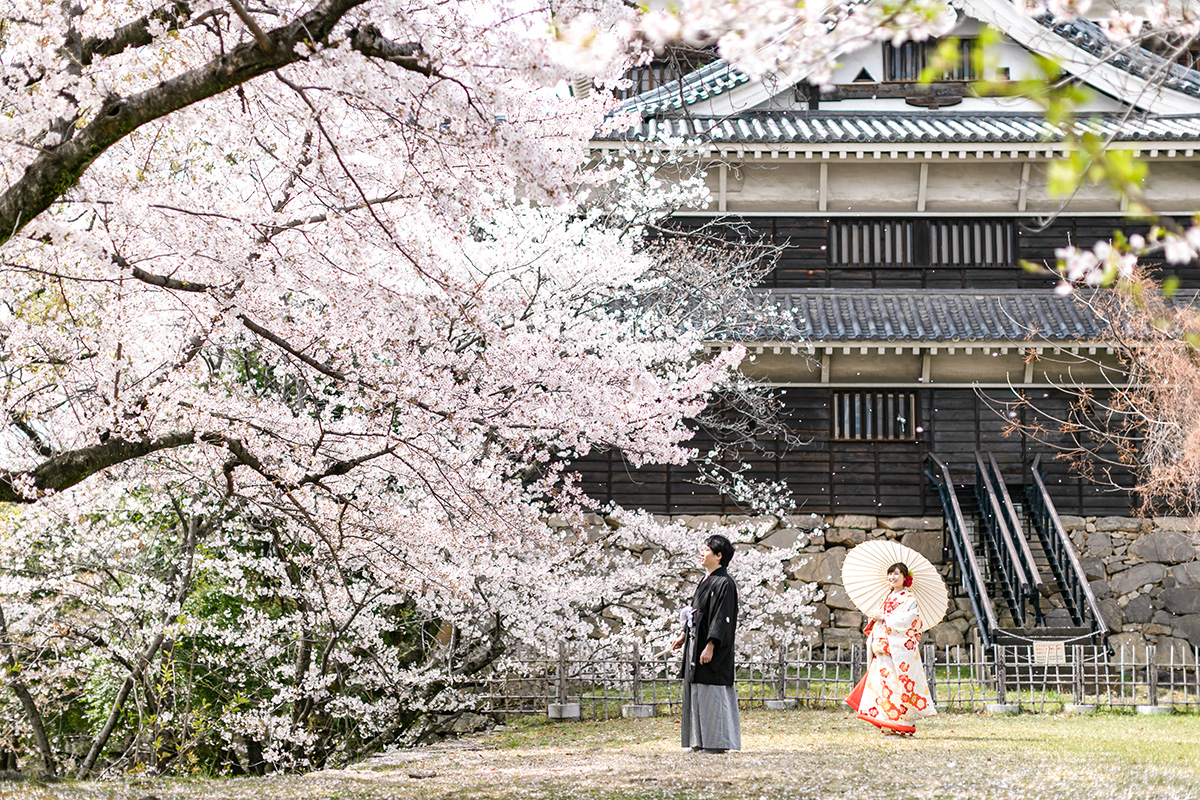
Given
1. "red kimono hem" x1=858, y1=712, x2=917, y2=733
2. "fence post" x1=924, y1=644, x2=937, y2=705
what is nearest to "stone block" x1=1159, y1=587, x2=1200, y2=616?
"fence post" x1=924, y1=644, x2=937, y2=705

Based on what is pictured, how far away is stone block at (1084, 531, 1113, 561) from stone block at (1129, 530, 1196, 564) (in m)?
0.33

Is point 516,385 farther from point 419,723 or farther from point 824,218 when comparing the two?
point 824,218

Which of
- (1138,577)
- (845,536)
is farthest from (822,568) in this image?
(1138,577)

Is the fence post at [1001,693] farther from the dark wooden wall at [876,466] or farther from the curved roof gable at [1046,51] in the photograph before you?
the curved roof gable at [1046,51]

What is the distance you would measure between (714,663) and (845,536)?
823 cm

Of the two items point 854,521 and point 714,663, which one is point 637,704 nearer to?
point 714,663

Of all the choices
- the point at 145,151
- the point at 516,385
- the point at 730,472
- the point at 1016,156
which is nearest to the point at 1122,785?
the point at 516,385

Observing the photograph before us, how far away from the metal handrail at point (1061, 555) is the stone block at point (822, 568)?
2772mm

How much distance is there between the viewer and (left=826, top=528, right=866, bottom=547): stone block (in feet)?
49.1

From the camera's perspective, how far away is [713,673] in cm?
725

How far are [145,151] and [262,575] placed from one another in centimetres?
555

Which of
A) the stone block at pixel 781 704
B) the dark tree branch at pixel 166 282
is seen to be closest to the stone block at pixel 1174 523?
the stone block at pixel 781 704

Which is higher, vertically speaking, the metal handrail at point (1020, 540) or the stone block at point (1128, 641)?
the metal handrail at point (1020, 540)

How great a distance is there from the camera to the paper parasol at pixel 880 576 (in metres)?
9.27
